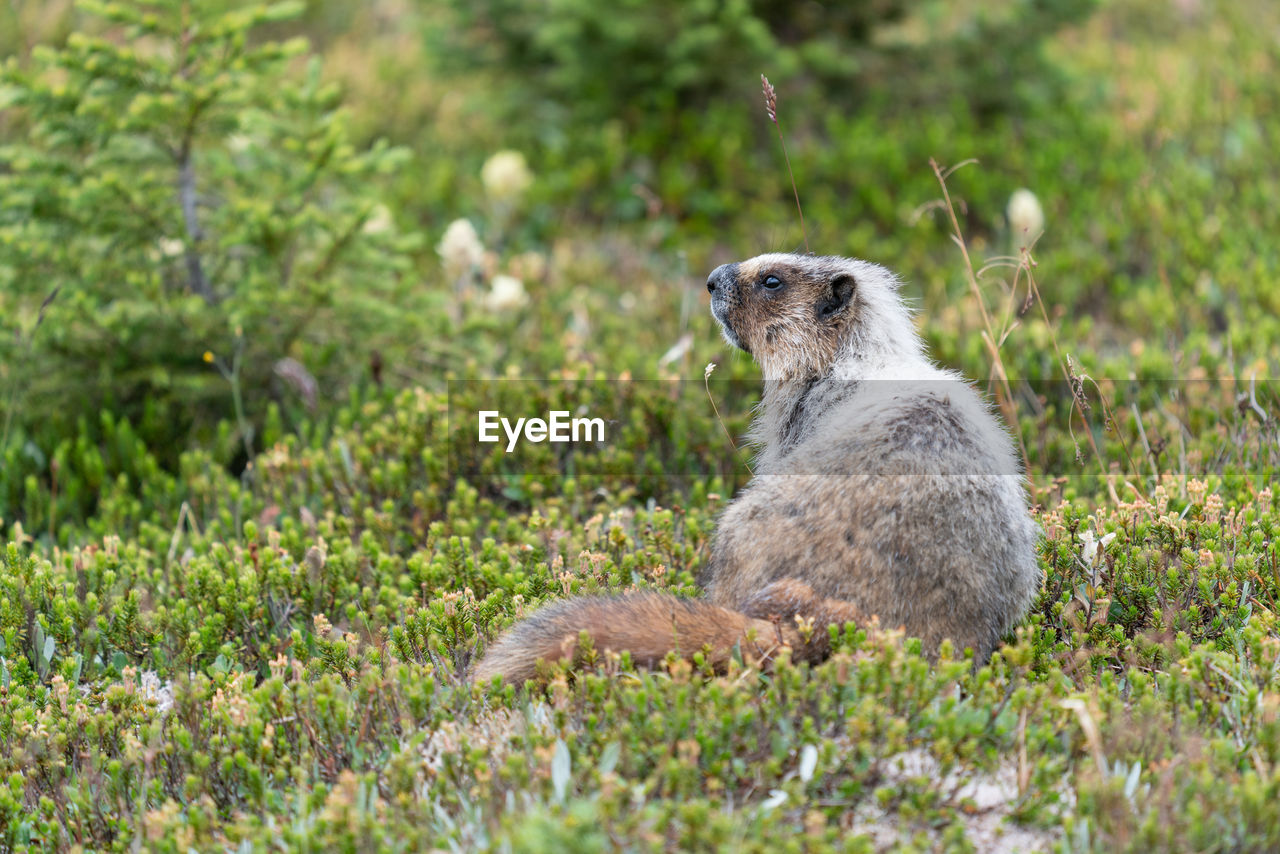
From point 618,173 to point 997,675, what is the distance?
25.2 feet

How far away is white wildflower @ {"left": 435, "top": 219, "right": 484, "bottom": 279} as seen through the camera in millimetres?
7926

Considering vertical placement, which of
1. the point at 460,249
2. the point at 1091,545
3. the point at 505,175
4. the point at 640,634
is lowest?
the point at 1091,545

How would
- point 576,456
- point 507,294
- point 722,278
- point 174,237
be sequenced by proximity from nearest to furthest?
point 722,278 → point 576,456 → point 174,237 → point 507,294

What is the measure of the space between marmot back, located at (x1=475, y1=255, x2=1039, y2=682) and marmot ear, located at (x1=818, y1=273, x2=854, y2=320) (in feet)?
1.82

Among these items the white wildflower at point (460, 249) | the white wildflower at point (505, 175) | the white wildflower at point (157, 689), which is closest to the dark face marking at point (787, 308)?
the white wildflower at point (157, 689)

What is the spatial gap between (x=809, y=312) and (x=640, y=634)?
177 centimetres

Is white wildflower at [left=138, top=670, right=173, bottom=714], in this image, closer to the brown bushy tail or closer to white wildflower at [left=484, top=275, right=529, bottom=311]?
the brown bushy tail

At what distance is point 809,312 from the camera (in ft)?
15.9

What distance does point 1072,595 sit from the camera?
4574mm

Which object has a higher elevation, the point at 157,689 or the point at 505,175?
the point at 505,175

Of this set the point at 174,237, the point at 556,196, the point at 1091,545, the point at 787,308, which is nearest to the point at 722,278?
the point at 787,308

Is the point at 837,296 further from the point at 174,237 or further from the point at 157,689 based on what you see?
the point at 174,237

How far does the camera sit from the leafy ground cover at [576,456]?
134 inches

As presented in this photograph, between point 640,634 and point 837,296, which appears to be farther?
point 837,296
